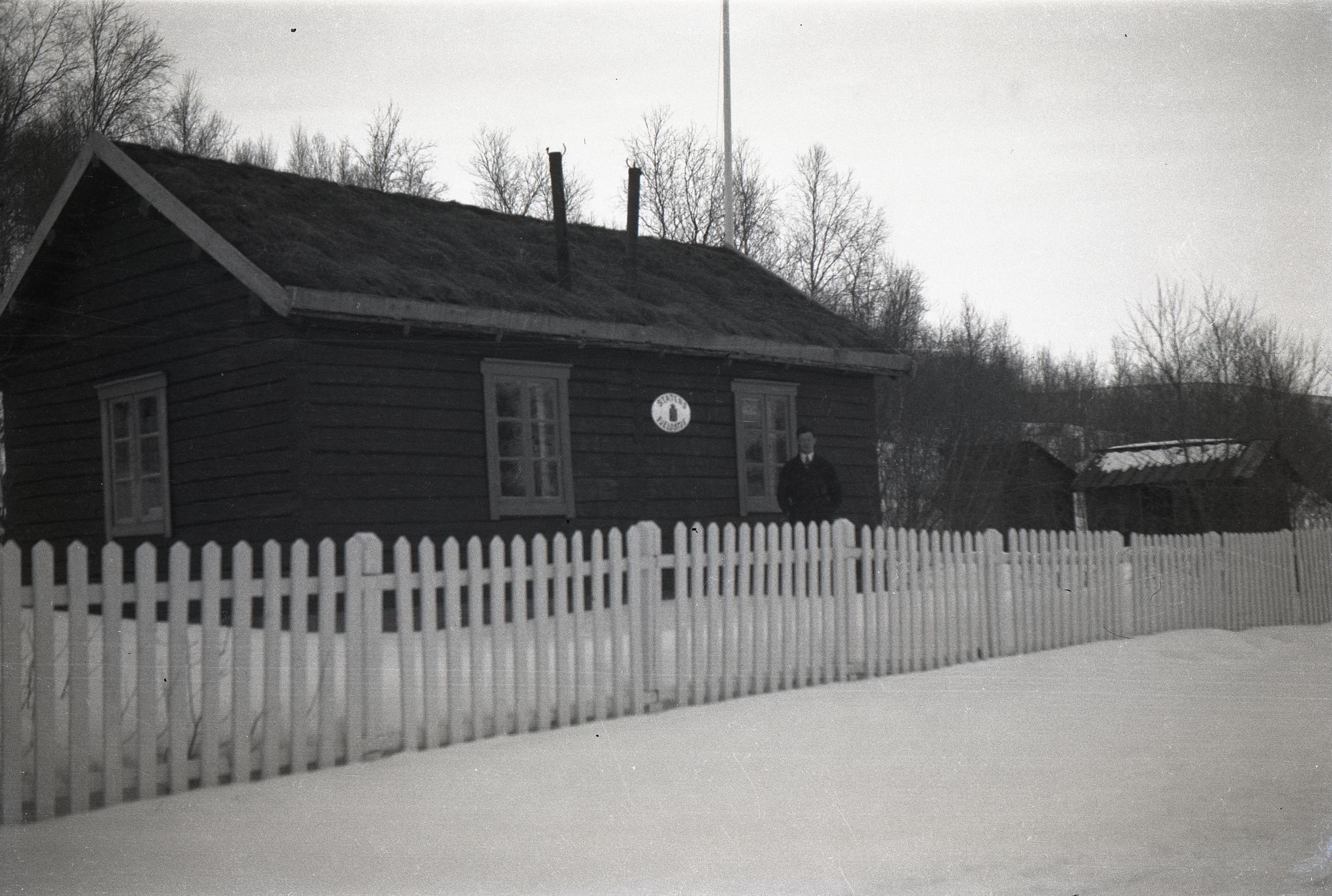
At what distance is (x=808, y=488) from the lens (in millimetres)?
12445

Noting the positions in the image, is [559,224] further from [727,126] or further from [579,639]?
[727,126]

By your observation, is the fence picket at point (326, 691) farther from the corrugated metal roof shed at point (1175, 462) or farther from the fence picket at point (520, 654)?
the corrugated metal roof shed at point (1175, 462)

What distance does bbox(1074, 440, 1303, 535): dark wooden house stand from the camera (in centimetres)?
1822

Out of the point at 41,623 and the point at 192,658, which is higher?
the point at 41,623

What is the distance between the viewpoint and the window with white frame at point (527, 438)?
12375 millimetres

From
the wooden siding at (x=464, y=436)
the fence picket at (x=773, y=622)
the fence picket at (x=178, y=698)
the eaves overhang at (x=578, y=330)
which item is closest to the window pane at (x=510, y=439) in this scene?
the wooden siding at (x=464, y=436)

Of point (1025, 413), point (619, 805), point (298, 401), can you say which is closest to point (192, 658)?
point (619, 805)

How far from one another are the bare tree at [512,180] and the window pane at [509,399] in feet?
24.2

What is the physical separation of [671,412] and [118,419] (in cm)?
638

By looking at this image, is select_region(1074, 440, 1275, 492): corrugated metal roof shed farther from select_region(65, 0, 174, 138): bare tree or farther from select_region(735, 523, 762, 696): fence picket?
select_region(65, 0, 174, 138): bare tree

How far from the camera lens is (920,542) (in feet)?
32.4

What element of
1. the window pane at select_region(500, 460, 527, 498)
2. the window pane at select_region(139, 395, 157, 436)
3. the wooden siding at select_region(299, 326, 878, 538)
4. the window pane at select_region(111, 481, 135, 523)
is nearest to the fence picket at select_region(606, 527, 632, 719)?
the wooden siding at select_region(299, 326, 878, 538)

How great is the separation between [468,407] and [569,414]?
144cm

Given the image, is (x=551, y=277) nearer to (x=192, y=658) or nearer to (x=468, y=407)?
(x=468, y=407)
